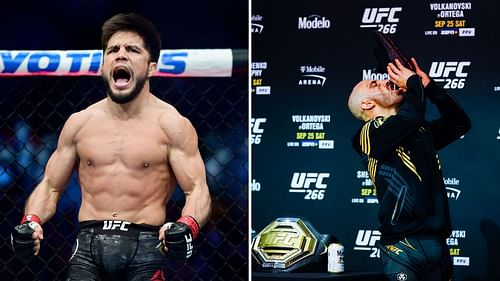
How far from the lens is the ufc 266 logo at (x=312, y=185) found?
416 centimetres

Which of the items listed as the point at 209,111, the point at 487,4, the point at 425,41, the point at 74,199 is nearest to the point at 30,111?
the point at 74,199

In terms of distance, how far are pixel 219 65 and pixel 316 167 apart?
1373 millimetres

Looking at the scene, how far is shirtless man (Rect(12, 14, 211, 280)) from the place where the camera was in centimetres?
275

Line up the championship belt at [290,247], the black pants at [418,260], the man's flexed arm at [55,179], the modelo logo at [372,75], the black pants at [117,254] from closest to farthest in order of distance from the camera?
the black pants at [117,254] → the man's flexed arm at [55,179] → the black pants at [418,260] → the championship belt at [290,247] → the modelo logo at [372,75]

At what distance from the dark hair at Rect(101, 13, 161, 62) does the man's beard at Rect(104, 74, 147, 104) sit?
0.30 feet

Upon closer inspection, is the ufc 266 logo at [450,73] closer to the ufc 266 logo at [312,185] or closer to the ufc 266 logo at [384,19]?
the ufc 266 logo at [384,19]

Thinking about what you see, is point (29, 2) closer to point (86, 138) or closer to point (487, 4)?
point (86, 138)

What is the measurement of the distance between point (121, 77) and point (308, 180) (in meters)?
1.57

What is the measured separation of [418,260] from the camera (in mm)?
3670

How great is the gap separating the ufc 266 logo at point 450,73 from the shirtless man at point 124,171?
1615 millimetres

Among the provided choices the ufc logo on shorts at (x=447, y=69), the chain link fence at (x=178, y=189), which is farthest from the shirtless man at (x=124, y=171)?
the ufc logo on shorts at (x=447, y=69)

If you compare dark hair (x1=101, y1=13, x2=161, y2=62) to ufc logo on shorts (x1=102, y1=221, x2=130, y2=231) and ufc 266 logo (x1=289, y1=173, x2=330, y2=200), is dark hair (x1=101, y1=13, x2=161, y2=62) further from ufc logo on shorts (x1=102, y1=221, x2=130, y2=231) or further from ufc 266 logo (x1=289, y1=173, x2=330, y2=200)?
ufc 266 logo (x1=289, y1=173, x2=330, y2=200)

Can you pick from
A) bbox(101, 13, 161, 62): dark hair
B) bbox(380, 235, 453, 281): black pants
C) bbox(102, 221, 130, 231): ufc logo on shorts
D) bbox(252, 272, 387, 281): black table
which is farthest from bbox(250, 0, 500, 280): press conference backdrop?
bbox(102, 221, 130, 231): ufc logo on shorts

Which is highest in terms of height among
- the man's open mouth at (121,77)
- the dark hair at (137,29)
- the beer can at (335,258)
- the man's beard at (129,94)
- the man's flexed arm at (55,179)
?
the dark hair at (137,29)
